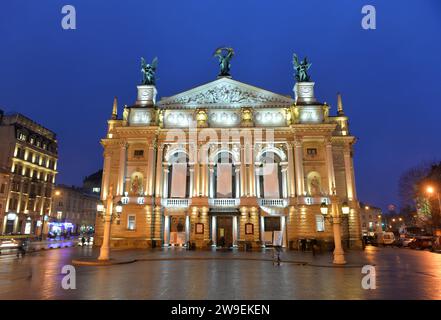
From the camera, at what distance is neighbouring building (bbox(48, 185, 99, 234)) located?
7394 cm

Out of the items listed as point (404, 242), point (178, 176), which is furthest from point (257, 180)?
point (404, 242)

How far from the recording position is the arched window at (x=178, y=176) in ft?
138

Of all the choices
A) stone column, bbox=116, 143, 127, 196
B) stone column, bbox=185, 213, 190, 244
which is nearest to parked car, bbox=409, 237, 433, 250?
stone column, bbox=185, 213, 190, 244

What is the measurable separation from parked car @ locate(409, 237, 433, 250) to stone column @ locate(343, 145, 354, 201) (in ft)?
35.0

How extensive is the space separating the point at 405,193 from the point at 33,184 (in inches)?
2838

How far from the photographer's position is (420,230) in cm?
6438

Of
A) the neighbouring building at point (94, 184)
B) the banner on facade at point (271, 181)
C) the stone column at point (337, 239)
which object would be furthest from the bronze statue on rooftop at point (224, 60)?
the neighbouring building at point (94, 184)

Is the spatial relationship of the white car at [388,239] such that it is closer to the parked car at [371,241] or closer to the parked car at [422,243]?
the parked car at [371,241]

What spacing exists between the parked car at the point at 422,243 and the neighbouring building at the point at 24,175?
196ft

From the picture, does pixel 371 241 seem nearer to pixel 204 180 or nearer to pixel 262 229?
pixel 262 229

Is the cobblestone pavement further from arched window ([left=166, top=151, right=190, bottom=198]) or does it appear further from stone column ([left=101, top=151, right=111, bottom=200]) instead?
stone column ([left=101, top=151, right=111, bottom=200])

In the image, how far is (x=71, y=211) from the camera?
265 feet

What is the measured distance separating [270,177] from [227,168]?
5948mm
